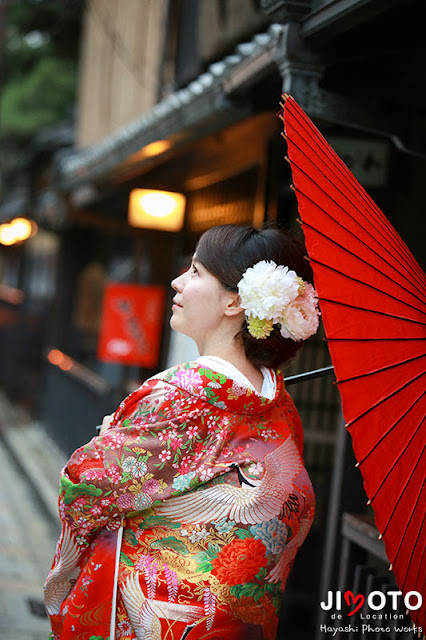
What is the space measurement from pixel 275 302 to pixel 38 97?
55.3ft

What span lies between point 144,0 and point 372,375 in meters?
8.37

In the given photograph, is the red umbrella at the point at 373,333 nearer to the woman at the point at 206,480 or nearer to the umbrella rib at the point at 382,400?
the umbrella rib at the point at 382,400

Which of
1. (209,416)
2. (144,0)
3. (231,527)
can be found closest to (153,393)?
(209,416)

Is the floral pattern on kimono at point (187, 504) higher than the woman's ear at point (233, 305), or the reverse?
the woman's ear at point (233, 305)

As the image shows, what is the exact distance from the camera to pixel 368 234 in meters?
2.12

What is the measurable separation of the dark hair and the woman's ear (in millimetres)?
23

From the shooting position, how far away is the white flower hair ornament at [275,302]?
226 centimetres

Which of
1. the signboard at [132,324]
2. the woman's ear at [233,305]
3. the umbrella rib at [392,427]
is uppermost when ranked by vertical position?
the signboard at [132,324]

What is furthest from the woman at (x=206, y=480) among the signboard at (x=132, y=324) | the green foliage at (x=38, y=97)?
the green foliage at (x=38, y=97)

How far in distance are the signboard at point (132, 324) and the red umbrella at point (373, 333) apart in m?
6.00

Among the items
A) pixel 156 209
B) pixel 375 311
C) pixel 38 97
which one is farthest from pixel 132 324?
pixel 38 97

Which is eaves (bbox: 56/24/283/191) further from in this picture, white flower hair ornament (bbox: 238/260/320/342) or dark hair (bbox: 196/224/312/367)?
white flower hair ornament (bbox: 238/260/320/342)

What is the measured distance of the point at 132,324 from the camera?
809cm

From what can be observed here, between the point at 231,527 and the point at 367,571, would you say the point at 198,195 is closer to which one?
the point at 367,571
